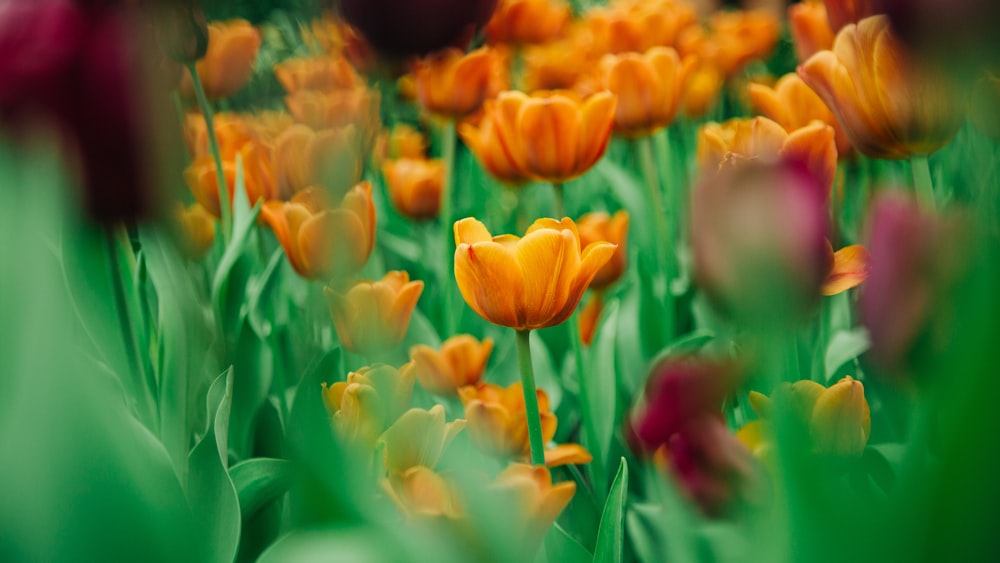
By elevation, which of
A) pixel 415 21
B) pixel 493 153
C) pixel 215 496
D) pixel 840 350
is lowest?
pixel 840 350

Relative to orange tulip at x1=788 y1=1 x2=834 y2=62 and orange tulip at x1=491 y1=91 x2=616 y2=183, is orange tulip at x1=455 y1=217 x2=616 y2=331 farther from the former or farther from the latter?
orange tulip at x1=788 y1=1 x2=834 y2=62

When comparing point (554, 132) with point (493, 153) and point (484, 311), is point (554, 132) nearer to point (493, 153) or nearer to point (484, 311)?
point (493, 153)

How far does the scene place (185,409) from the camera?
0.62 m

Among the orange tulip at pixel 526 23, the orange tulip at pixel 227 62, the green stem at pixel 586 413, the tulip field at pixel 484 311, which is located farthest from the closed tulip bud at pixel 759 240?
the orange tulip at pixel 526 23

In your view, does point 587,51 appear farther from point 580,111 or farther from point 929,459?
point 929,459

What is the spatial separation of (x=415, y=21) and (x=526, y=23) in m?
0.84

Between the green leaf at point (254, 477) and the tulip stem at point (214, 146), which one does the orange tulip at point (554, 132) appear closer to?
the tulip stem at point (214, 146)

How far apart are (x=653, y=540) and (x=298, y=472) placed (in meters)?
0.50

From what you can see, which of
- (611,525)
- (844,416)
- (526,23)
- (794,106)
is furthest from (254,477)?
(526,23)

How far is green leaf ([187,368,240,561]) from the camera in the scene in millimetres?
420

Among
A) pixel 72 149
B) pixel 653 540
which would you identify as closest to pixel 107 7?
pixel 72 149

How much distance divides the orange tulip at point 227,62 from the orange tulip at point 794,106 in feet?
2.09

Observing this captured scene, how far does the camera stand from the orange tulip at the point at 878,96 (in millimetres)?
561

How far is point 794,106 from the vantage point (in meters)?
0.82
